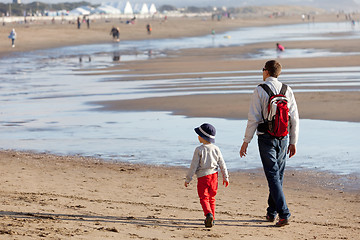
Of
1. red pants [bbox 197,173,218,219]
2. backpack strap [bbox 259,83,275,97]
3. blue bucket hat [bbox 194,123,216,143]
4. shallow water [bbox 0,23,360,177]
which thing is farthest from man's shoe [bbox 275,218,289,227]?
shallow water [bbox 0,23,360,177]

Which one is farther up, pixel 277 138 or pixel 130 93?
pixel 277 138

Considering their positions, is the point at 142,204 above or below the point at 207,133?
below

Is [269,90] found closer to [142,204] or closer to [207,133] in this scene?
[207,133]

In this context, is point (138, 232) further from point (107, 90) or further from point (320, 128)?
point (107, 90)

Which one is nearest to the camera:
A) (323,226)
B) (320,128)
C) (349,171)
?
(323,226)

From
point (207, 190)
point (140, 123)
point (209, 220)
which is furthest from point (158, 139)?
point (209, 220)

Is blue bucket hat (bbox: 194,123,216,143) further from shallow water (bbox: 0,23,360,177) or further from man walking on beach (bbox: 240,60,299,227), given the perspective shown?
shallow water (bbox: 0,23,360,177)

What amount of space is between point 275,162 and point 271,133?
0.33 meters

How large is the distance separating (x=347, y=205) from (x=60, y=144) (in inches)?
246

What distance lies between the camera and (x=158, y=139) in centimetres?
1282

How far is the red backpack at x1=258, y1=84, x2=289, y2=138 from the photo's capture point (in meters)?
6.60

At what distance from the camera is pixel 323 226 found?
693cm

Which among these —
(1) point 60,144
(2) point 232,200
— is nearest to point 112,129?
(1) point 60,144

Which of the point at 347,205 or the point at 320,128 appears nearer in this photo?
the point at 347,205
